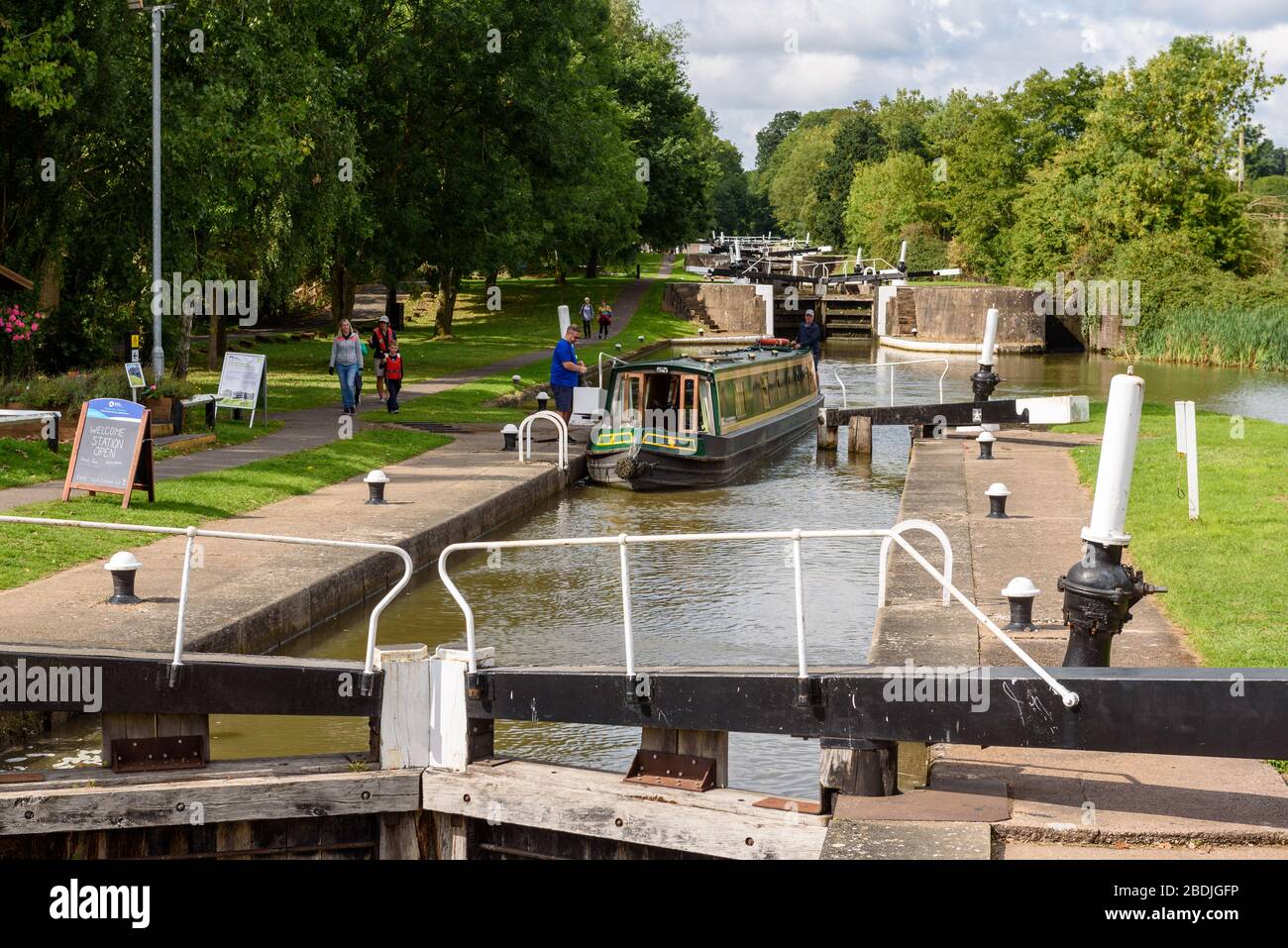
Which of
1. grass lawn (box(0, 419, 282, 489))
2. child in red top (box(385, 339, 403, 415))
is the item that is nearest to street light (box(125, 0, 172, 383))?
grass lawn (box(0, 419, 282, 489))

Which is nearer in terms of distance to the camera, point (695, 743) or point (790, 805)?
point (790, 805)

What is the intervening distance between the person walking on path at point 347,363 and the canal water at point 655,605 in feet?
16.7

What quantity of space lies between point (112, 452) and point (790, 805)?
1050cm

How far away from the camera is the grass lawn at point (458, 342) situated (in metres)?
30.9

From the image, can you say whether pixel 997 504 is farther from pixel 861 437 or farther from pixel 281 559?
pixel 861 437

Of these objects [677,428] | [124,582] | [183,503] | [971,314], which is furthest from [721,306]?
[124,582]

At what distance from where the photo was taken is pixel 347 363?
24.6 metres

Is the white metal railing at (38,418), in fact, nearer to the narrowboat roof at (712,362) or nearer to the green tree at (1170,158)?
the narrowboat roof at (712,362)

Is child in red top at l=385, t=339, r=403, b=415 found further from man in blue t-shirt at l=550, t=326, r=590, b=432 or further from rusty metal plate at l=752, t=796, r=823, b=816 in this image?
rusty metal plate at l=752, t=796, r=823, b=816

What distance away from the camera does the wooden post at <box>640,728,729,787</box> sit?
777 centimetres

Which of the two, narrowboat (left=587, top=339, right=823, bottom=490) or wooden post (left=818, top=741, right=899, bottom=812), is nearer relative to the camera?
wooden post (left=818, top=741, right=899, bottom=812)

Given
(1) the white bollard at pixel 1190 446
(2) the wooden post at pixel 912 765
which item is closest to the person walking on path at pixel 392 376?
(1) the white bollard at pixel 1190 446

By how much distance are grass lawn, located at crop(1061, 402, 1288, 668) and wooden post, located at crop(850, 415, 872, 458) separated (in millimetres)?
4756

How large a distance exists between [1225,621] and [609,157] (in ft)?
162
